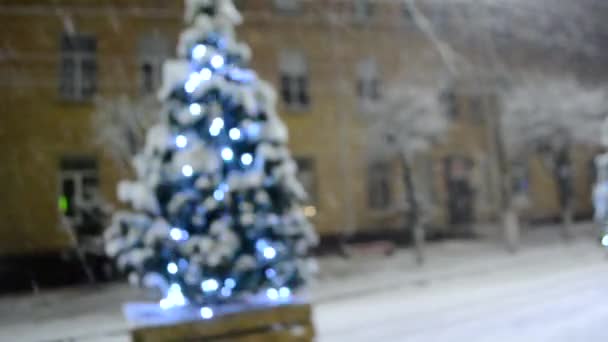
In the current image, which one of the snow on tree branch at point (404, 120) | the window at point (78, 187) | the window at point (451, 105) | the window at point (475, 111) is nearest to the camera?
the snow on tree branch at point (404, 120)

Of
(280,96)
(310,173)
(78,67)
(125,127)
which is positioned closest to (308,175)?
(310,173)

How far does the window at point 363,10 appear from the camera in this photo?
23047mm

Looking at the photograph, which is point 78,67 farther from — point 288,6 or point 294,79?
point 288,6

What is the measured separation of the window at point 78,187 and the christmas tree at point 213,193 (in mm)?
12303

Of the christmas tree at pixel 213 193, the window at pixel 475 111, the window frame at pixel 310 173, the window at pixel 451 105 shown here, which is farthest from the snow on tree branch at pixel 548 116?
the christmas tree at pixel 213 193

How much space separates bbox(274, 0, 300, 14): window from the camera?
21.9 metres

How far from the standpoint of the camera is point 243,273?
6285mm

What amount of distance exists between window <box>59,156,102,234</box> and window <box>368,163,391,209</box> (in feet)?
32.0

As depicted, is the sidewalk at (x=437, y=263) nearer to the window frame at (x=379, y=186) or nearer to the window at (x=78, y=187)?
the window frame at (x=379, y=186)

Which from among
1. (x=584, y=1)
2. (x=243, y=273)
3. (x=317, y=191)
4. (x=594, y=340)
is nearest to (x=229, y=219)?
(x=243, y=273)

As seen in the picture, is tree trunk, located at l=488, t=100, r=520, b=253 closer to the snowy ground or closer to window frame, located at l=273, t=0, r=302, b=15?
the snowy ground

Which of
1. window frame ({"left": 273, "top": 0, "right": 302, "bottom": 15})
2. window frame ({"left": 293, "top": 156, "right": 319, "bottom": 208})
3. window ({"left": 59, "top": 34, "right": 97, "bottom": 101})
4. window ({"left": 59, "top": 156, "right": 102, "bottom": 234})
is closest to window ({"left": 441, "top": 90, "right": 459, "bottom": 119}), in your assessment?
window frame ({"left": 293, "top": 156, "right": 319, "bottom": 208})

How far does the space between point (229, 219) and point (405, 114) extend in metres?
12.5

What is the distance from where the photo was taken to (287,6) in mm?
22109
